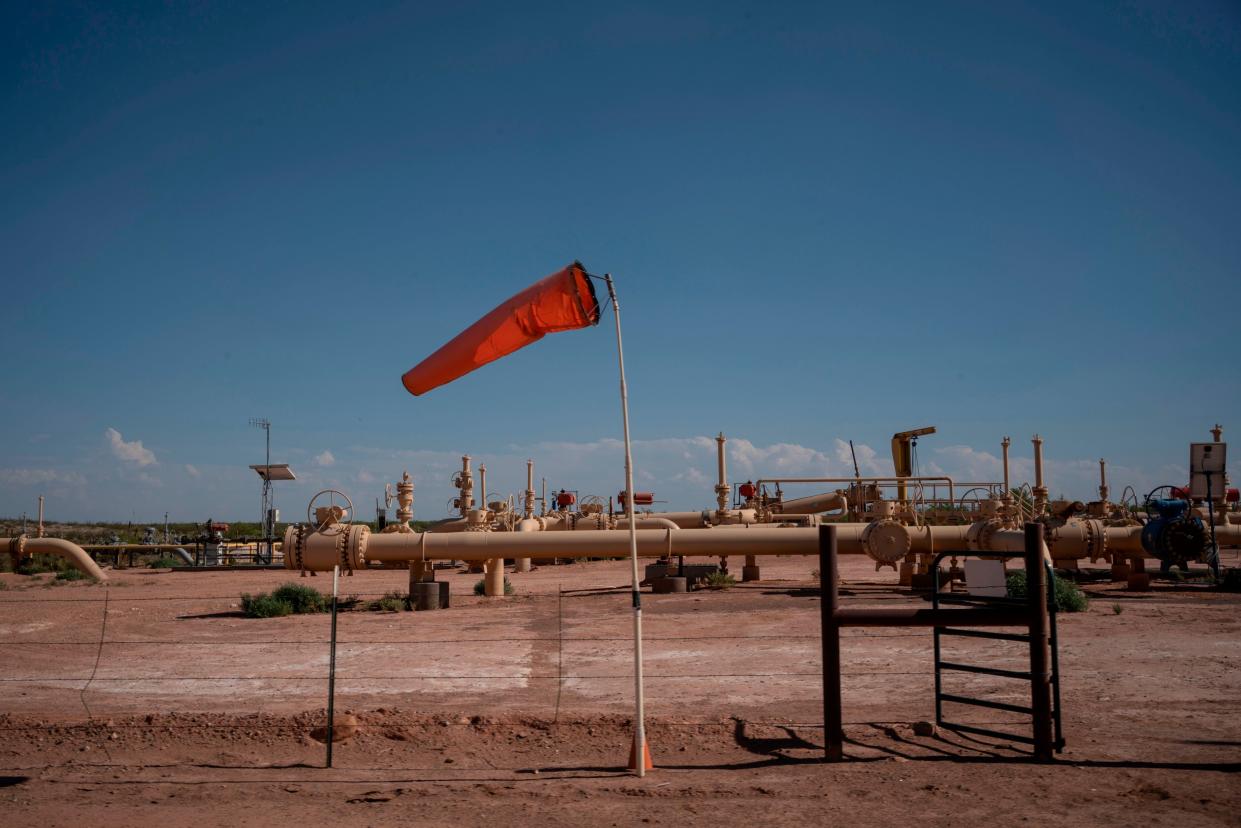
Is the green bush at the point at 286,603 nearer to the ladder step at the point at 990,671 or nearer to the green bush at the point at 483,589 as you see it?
the green bush at the point at 483,589

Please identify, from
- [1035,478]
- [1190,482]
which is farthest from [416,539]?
[1190,482]


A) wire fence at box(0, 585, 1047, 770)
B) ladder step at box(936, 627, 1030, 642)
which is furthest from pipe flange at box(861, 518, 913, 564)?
ladder step at box(936, 627, 1030, 642)

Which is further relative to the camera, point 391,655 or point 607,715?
point 391,655

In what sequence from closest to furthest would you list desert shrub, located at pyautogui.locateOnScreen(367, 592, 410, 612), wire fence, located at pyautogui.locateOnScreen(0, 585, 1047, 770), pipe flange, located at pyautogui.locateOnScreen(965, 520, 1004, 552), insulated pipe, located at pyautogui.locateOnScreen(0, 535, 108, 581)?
wire fence, located at pyautogui.locateOnScreen(0, 585, 1047, 770) → pipe flange, located at pyautogui.locateOnScreen(965, 520, 1004, 552) → desert shrub, located at pyautogui.locateOnScreen(367, 592, 410, 612) → insulated pipe, located at pyautogui.locateOnScreen(0, 535, 108, 581)

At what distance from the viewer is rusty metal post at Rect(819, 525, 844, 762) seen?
711cm

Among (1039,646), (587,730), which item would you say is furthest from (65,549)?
(1039,646)

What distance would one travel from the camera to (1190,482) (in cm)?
2173

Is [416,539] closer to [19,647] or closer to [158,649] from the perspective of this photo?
[158,649]

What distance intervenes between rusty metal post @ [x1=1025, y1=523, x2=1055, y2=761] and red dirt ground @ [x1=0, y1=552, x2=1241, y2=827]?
22 centimetres

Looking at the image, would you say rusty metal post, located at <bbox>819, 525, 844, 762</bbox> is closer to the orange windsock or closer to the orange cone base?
A: the orange cone base

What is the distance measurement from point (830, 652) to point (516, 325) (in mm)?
3655

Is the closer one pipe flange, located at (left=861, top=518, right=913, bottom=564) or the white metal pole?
the white metal pole

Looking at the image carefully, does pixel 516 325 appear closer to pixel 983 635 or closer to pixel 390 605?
pixel 983 635

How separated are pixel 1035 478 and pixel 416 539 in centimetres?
1592
